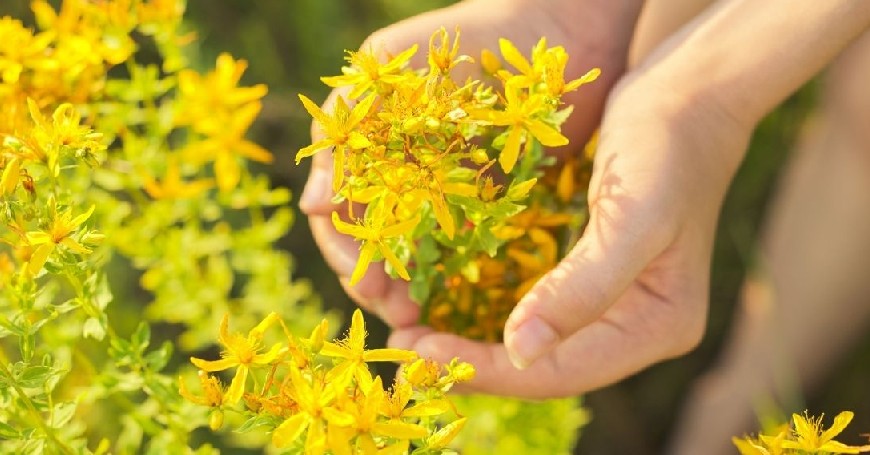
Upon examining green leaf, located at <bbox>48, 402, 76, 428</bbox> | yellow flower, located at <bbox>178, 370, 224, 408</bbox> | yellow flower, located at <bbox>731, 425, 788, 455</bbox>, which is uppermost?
yellow flower, located at <bbox>178, 370, 224, 408</bbox>

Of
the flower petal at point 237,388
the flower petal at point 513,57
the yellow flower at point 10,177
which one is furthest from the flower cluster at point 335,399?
the flower petal at point 513,57

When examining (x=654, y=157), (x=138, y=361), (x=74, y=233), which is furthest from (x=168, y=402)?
(x=654, y=157)

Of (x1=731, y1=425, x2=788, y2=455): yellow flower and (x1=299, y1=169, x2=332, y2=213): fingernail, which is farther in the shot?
(x1=299, y1=169, x2=332, y2=213): fingernail

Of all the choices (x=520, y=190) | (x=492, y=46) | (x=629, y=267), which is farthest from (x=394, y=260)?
(x=492, y=46)

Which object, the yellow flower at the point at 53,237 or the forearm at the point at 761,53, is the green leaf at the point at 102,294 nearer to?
the yellow flower at the point at 53,237

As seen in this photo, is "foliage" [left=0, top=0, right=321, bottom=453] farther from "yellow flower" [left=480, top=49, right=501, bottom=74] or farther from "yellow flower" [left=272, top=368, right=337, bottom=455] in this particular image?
"yellow flower" [left=480, top=49, right=501, bottom=74]

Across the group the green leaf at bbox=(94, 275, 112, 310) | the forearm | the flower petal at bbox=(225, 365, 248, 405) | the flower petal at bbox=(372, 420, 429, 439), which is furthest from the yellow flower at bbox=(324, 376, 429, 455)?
the forearm
